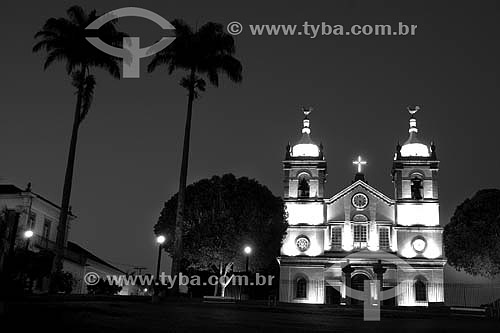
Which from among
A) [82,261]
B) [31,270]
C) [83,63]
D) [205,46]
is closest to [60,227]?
[31,270]

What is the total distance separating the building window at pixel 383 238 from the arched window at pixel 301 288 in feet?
24.4

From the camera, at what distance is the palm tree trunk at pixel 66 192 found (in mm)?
27703

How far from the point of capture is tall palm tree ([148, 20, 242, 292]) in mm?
30438

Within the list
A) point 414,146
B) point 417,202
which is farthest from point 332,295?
point 414,146

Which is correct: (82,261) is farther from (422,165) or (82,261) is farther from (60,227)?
(422,165)

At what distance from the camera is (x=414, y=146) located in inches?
2260

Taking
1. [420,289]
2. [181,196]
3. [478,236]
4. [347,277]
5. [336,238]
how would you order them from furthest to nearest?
[336,238] < [420,289] < [347,277] < [478,236] < [181,196]

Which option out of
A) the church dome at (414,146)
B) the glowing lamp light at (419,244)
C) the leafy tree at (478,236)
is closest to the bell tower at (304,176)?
the church dome at (414,146)

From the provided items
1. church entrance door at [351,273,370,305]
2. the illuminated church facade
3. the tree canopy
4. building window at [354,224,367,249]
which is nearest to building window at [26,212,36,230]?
the tree canopy

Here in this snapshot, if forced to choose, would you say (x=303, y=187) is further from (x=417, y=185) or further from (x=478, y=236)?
(x=478, y=236)

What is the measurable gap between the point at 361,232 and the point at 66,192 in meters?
33.3

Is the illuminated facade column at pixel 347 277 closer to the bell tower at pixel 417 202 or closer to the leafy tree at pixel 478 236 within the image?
the bell tower at pixel 417 202

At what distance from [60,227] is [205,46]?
10.9 m

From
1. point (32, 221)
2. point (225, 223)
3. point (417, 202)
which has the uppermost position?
point (417, 202)
